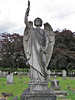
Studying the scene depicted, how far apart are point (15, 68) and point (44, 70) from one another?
1509 inches

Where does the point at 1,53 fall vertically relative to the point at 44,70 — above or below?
above

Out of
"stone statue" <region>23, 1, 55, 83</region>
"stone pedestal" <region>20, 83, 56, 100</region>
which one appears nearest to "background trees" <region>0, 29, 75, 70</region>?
"stone statue" <region>23, 1, 55, 83</region>

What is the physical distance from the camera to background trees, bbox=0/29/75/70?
104 ft

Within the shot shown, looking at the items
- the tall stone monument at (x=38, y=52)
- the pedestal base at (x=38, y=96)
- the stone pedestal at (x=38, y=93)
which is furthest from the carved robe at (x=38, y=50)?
the pedestal base at (x=38, y=96)

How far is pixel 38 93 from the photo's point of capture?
15.0 feet

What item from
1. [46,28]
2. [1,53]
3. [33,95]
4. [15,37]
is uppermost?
[15,37]

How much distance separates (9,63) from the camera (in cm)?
3803

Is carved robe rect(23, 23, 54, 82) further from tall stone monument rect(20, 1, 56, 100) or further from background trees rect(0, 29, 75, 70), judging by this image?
background trees rect(0, 29, 75, 70)

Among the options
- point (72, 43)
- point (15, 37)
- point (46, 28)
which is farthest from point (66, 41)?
point (46, 28)

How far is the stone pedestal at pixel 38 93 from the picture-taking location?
443 centimetres

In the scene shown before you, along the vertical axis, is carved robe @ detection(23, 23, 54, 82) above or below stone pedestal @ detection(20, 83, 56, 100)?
above

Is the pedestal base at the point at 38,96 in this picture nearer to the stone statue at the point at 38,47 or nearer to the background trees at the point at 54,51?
the stone statue at the point at 38,47

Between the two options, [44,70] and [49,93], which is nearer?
[49,93]

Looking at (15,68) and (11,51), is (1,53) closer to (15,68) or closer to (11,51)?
(11,51)
